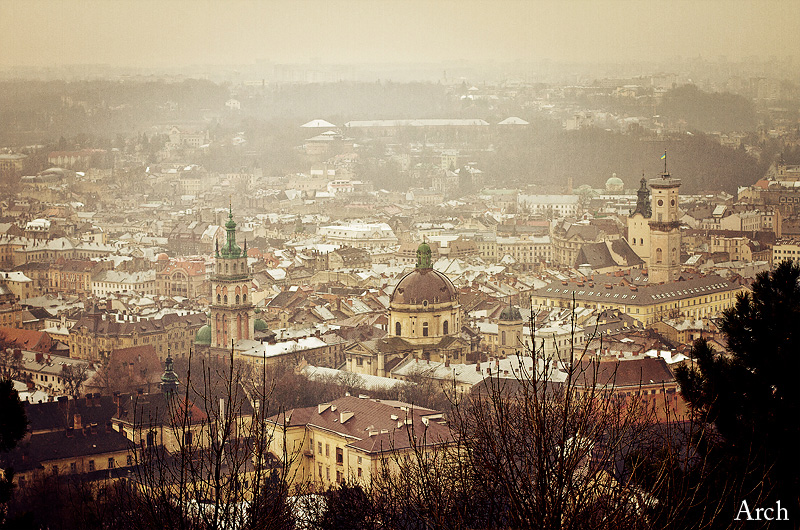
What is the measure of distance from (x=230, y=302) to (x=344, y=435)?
1235 centimetres

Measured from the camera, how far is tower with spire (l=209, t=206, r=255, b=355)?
28.4 meters

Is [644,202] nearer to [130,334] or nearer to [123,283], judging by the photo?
[123,283]

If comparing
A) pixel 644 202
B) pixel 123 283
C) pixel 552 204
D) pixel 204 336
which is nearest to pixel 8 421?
pixel 204 336

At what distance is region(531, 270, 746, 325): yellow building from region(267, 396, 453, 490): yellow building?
41.5 ft

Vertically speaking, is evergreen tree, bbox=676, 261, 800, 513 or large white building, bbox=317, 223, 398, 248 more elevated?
evergreen tree, bbox=676, 261, 800, 513

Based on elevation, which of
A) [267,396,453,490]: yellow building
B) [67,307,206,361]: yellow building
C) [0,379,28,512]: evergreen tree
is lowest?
[67,307,206,361]: yellow building

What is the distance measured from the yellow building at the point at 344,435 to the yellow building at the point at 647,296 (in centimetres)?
1266

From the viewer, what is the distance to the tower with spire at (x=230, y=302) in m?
28.4

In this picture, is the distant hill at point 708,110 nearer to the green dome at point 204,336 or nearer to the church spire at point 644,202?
the church spire at point 644,202

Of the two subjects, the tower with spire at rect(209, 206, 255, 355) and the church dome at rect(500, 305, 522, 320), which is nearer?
the church dome at rect(500, 305, 522, 320)

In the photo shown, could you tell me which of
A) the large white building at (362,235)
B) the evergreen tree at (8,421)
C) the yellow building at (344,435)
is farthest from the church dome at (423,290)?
the large white building at (362,235)

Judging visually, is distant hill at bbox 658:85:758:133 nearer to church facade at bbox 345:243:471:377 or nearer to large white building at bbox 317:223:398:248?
large white building at bbox 317:223:398:248

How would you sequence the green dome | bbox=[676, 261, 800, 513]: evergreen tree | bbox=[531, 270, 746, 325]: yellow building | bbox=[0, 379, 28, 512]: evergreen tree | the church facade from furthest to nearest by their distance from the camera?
bbox=[531, 270, 746, 325]: yellow building
the green dome
the church facade
bbox=[0, 379, 28, 512]: evergreen tree
bbox=[676, 261, 800, 513]: evergreen tree

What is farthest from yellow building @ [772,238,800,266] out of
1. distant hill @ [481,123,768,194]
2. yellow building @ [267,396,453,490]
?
yellow building @ [267,396,453,490]
